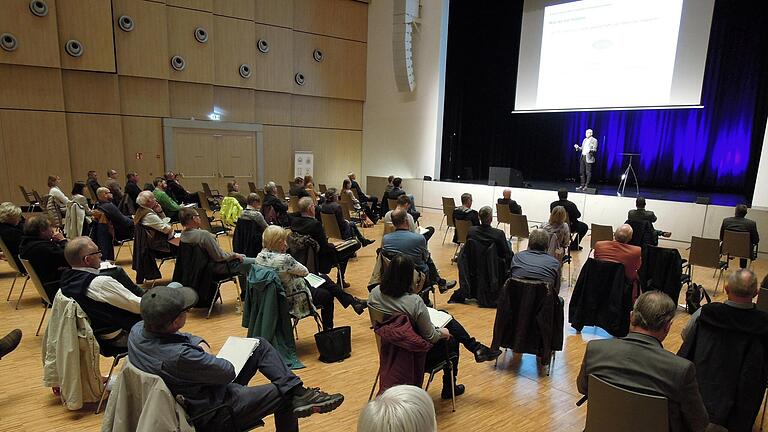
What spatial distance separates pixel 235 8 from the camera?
1358 centimetres

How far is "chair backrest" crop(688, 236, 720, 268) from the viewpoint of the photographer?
577 centimetres

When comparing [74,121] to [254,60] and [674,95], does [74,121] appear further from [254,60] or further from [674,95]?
[674,95]

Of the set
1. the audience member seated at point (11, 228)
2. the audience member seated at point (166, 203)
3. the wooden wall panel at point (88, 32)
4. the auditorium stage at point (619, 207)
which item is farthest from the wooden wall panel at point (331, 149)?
the audience member seated at point (11, 228)

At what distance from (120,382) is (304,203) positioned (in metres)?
3.16

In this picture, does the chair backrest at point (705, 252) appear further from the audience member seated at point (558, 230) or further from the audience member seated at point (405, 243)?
the audience member seated at point (405, 243)

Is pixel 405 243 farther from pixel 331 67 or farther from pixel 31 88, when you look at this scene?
pixel 331 67

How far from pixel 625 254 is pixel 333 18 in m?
13.9

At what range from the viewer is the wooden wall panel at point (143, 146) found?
12391 millimetres

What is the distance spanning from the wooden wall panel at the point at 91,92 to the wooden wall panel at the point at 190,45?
1520 mm

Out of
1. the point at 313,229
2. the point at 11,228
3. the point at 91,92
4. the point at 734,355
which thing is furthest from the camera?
the point at 91,92

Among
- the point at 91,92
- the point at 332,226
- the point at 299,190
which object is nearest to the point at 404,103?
the point at 299,190

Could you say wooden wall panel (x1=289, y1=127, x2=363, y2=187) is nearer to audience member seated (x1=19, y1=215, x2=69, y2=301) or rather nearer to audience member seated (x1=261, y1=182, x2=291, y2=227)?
audience member seated (x1=261, y1=182, x2=291, y2=227)

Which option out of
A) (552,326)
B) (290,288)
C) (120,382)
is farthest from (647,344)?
(290,288)

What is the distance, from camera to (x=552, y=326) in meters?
3.65
